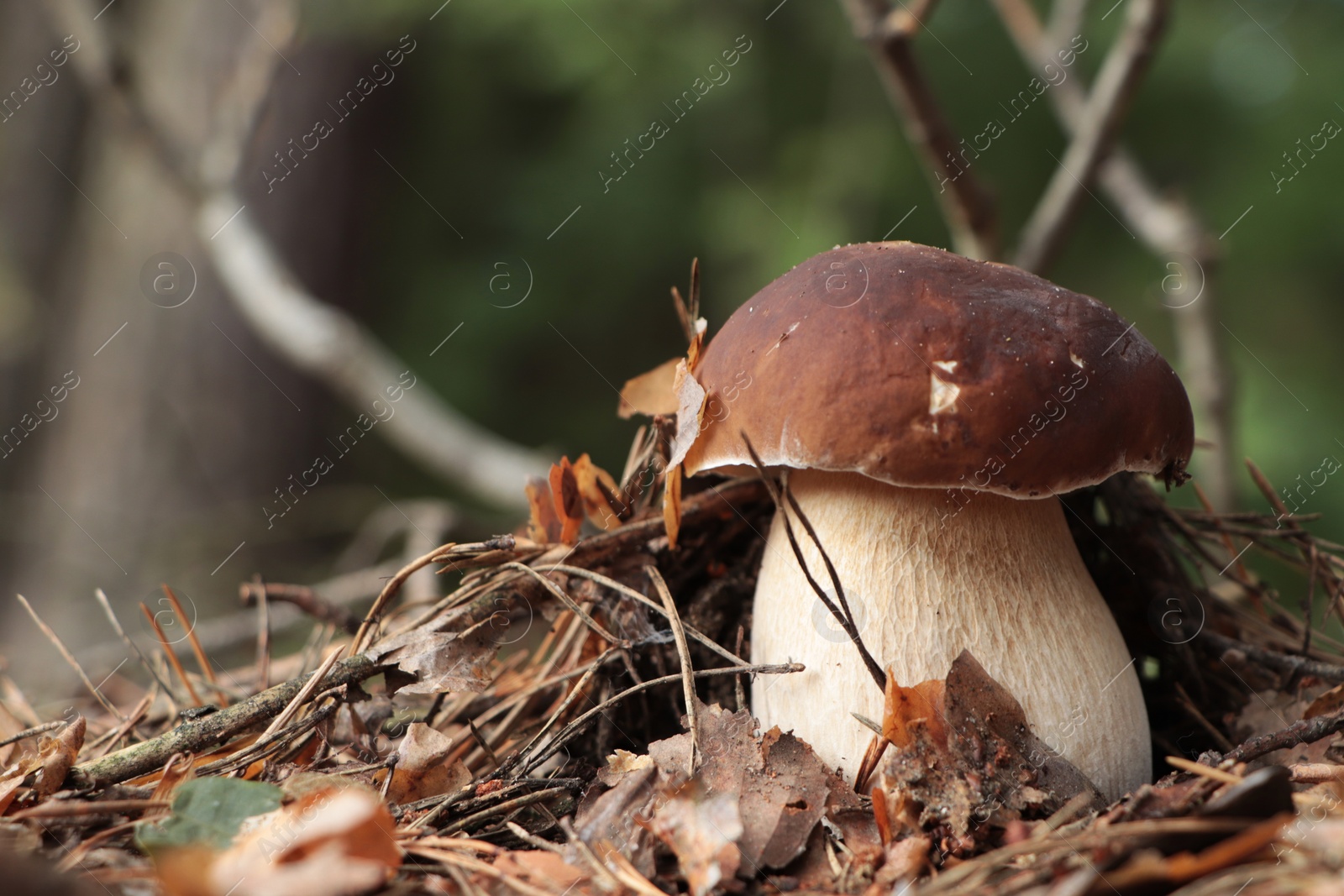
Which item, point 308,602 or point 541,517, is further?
point 308,602

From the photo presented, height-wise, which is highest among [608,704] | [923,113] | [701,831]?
[923,113]

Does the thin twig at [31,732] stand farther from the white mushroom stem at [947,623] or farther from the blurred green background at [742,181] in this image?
the blurred green background at [742,181]

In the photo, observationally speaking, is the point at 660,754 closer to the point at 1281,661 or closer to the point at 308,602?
the point at 308,602

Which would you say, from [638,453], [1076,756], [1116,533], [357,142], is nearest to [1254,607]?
[1116,533]

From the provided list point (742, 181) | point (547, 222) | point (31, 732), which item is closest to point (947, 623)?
point (31, 732)

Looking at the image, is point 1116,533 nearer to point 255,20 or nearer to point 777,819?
point 777,819

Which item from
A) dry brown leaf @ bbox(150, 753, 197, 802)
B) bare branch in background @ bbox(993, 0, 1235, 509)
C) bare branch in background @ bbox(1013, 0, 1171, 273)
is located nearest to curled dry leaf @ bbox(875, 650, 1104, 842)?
dry brown leaf @ bbox(150, 753, 197, 802)

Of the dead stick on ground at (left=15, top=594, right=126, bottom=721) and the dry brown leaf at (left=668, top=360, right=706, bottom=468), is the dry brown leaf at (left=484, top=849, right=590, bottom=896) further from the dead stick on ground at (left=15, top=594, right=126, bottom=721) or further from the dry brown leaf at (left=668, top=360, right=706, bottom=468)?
the dead stick on ground at (left=15, top=594, right=126, bottom=721)

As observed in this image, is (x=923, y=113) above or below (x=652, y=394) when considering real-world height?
above

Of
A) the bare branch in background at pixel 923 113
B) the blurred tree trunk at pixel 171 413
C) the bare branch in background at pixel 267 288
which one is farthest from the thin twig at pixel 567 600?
the blurred tree trunk at pixel 171 413
